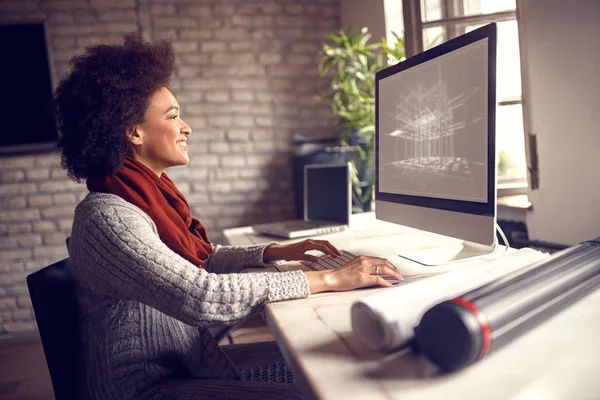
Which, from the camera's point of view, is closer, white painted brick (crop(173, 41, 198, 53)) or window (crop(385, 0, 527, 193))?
window (crop(385, 0, 527, 193))

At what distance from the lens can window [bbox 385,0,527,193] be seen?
1807 millimetres

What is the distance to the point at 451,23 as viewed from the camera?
197 cm

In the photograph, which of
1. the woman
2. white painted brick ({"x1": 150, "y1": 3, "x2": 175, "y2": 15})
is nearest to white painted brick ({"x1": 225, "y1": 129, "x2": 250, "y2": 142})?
white painted brick ({"x1": 150, "y1": 3, "x2": 175, "y2": 15})

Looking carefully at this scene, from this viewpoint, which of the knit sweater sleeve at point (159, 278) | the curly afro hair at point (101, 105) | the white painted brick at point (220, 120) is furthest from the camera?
the white painted brick at point (220, 120)

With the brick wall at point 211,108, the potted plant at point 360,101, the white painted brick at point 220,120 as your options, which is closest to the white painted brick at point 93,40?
the brick wall at point 211,108

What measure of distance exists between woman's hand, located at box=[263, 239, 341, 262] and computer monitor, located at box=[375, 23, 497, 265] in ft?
0.68

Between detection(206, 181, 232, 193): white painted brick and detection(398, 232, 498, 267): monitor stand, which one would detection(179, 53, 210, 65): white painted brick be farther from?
detection(398, 232, 498, 267): monitor stand

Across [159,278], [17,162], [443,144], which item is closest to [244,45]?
[17,162]

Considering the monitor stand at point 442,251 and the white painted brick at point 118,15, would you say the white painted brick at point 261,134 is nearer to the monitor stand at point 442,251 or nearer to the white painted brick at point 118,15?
the white painted brick at point 118,15

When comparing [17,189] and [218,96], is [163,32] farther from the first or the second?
[17,189]

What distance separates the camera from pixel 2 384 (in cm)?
258

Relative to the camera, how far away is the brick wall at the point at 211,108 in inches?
129

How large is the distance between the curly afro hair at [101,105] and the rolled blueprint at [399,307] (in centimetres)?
77

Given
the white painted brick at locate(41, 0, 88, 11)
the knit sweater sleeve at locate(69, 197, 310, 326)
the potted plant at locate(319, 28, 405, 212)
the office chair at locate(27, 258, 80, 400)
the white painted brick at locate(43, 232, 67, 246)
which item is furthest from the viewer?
Answer: the white painted brick at locate(43, 232, 67, 246)
